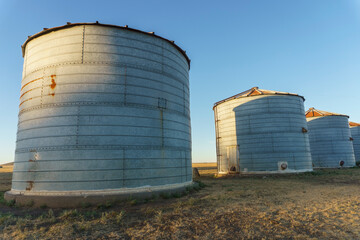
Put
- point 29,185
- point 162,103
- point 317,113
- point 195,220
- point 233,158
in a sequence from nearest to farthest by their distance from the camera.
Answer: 1. point 195,220
2. point 29,185
3. point 162,103
4. point 233,158
5. point 317,113

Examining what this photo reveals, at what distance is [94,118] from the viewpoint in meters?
9.27

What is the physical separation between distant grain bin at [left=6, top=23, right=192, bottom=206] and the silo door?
1134 cm

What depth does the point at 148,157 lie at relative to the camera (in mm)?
9797

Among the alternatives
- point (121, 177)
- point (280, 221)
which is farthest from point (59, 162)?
point (280, 221)

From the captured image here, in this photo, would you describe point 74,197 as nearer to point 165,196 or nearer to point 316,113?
point 165,196

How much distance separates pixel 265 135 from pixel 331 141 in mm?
15624

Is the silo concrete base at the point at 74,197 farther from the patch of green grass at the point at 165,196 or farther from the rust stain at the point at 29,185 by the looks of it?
the patch of green grass at the point at 165,196

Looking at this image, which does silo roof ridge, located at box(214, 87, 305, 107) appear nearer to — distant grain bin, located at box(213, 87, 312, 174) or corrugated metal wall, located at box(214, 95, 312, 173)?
distant grain bin, located at box(213, 87, 312, 174)

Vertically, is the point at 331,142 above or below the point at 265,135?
below

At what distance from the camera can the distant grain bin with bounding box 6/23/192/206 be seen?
884cm

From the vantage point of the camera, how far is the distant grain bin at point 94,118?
884 centimetres

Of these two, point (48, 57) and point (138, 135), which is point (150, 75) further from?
point (48, 57)

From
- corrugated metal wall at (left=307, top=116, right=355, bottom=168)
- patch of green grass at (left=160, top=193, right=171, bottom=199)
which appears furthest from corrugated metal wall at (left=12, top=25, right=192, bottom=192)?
corrugated metal wall at (left=307, top=116, right=355, bottom=168)

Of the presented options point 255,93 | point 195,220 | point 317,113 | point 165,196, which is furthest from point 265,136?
point 317,113
